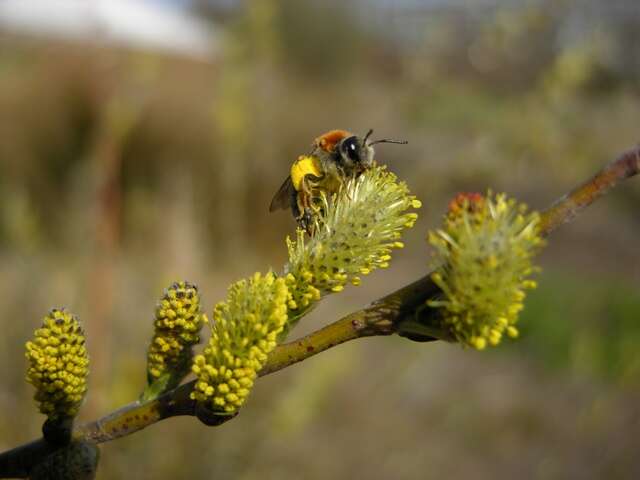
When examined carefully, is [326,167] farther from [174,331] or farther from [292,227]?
[292,227]

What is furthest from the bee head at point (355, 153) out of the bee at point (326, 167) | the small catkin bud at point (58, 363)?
the small catkin bud at point (58, 363)

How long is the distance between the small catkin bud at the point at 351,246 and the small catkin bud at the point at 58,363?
0.22m

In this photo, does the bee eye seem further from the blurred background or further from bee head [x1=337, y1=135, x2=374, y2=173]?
the blurred background

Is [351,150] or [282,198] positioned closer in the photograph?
[351,150]

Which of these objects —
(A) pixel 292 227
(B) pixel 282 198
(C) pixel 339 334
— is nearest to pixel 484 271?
(C) pixel 339 334

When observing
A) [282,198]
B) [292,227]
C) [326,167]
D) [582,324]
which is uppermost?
[326,167]

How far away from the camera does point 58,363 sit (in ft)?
2.25

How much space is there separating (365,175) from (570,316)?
597cm

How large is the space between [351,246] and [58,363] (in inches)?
12.6

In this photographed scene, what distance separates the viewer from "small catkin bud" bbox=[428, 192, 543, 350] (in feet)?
2.11

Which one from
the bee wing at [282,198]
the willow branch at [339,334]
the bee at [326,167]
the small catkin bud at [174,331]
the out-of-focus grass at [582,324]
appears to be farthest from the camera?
the out-of-focus grass at [582,324]

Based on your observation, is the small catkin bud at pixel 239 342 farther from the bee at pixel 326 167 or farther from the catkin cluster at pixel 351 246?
the bee at pixel 326 167

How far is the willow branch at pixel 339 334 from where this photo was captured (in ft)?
1.98

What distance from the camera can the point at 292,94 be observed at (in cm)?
814
